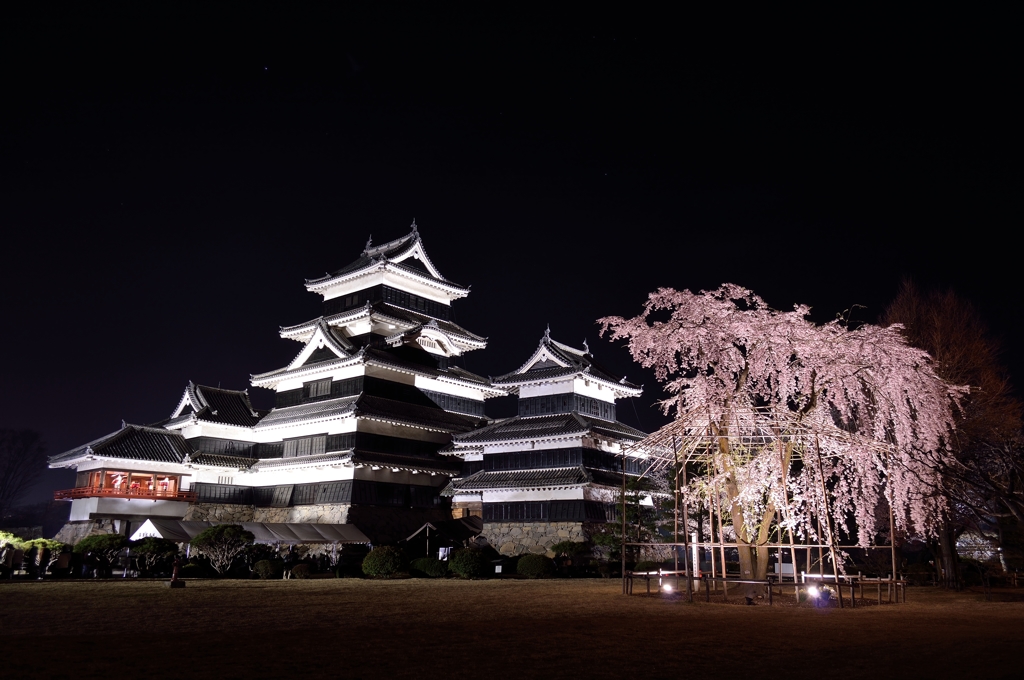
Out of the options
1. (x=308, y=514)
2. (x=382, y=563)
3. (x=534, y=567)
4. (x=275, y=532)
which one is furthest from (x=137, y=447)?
(x=534, y=567)

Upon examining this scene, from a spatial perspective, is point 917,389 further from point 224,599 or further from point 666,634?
point 224,599

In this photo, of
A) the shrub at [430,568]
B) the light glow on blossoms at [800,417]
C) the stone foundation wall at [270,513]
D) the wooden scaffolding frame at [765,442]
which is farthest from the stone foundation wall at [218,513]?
the light glow on blossoms at [800,417]

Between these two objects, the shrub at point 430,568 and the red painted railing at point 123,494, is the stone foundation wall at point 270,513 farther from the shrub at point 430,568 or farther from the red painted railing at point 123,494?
the shrub at point 430,568

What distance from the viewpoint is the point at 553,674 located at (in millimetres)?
9430

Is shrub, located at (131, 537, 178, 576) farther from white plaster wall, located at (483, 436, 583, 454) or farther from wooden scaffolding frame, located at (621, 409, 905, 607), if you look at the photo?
wooden scaffolding frame, located at (621, 409, 905, 607)

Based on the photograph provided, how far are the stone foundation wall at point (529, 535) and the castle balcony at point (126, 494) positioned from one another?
18.2m

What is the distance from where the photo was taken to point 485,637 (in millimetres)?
12742

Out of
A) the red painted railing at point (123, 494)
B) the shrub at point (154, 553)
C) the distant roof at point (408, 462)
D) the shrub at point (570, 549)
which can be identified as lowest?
the shrub at point (154, 553)

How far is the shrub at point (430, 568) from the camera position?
105 ft

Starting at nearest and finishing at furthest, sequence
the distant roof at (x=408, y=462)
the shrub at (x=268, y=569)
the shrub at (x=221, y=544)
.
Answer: the shrub at (x=221, y=544) → the shrub at (x=268, y=569) → the distant roof at (x=408, y=462)

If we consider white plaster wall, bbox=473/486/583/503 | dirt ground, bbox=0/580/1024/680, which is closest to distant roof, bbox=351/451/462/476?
white plaster wall, bbox=473/486/583/503

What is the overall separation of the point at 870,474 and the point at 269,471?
36.7m

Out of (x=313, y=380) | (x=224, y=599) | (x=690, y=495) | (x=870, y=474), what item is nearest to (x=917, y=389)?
(x=870, y=474)

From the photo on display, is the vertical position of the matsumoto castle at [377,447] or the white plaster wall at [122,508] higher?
the matsumoto castle at [377,447]
